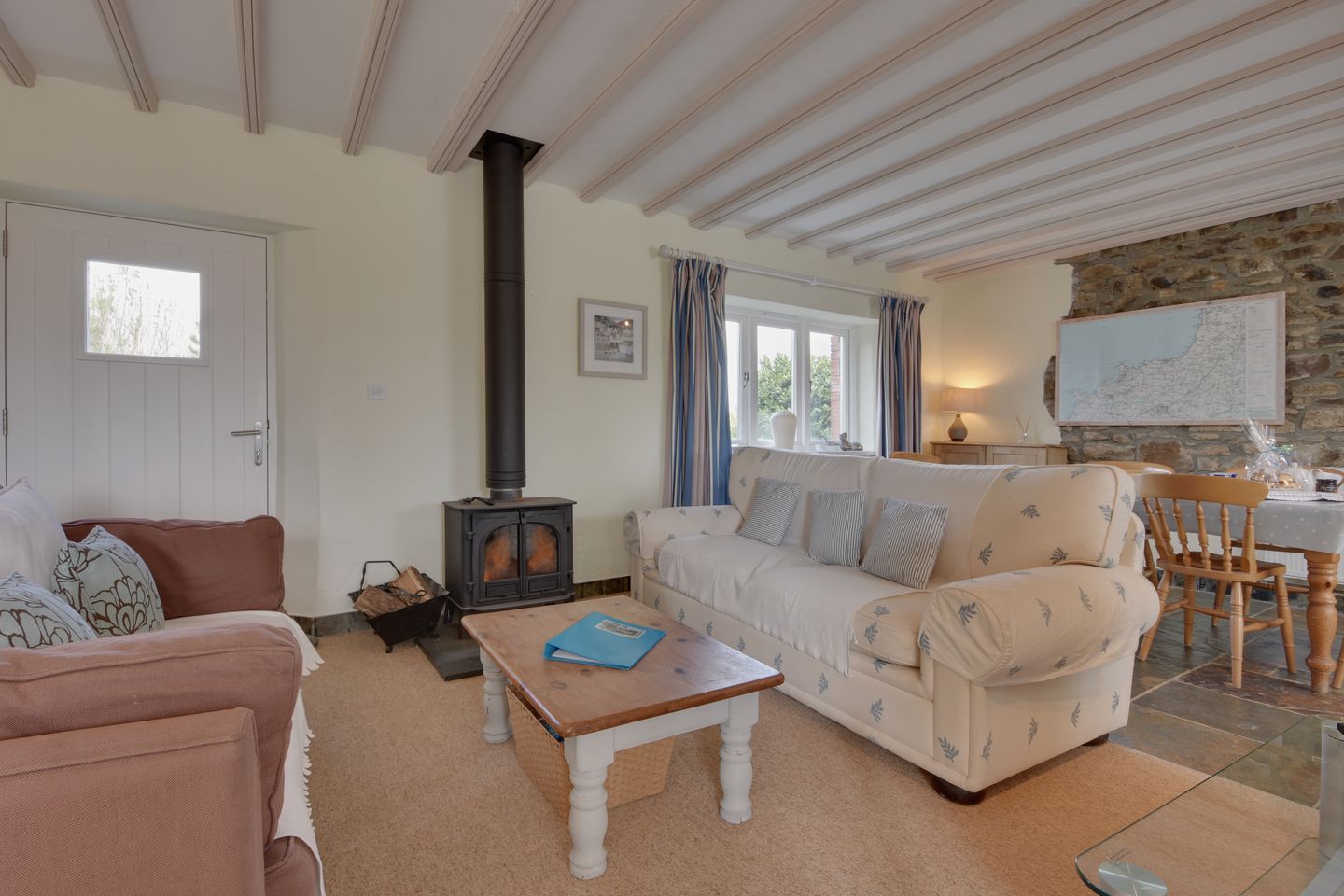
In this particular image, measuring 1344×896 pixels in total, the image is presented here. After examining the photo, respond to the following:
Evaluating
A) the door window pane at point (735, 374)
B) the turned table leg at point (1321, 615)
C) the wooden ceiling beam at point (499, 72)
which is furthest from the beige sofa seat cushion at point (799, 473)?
the wooden ceiling beam at point (499, 72)

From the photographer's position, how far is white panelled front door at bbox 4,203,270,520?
115 inches

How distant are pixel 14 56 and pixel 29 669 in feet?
10.4

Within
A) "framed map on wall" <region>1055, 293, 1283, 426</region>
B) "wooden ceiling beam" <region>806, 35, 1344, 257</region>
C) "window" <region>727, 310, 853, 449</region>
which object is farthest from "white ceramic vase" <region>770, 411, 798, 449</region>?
"framed map on wall" <region>1055, 293, 1283, 426</region>

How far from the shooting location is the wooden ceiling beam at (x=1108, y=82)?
2262 mm

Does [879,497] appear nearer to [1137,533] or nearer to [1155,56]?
[1137,533]

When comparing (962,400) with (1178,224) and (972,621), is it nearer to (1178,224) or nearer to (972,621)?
(1178,224)

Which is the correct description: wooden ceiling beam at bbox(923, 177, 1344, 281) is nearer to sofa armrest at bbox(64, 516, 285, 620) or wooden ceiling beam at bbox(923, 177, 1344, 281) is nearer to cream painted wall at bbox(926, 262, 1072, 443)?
cream painted wall at bbox(926, 262, 1072, 443)

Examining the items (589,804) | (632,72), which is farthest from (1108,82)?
(589,804)

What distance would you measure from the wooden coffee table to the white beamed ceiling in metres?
2.13

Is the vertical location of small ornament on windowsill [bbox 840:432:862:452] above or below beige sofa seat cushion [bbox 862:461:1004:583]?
above

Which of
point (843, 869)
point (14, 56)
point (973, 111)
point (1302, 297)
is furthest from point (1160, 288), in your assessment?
point (14, 56)

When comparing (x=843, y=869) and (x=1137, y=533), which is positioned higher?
(x=1137, y=533)

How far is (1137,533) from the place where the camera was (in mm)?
2262

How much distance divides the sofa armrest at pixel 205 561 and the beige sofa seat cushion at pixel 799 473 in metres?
2.20
